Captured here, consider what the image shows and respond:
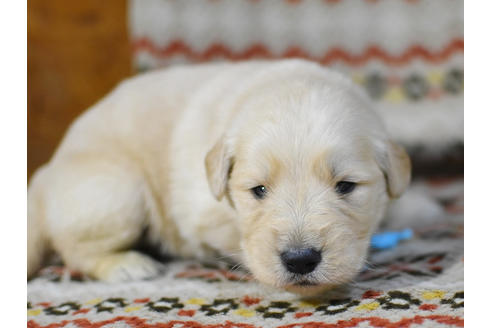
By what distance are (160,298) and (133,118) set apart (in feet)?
3.93

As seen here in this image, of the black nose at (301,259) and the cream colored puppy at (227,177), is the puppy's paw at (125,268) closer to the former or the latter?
the cream colored puppy at (227,177)

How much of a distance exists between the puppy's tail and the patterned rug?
0.27ft

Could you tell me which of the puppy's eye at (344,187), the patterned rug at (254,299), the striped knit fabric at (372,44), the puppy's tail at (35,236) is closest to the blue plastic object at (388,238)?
the patterned rug at (254,299)

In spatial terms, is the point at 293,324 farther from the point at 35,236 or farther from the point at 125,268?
the point at 35,236

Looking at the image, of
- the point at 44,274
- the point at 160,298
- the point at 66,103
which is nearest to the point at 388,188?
the point at 160,298

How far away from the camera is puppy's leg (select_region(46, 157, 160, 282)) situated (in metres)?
3.07

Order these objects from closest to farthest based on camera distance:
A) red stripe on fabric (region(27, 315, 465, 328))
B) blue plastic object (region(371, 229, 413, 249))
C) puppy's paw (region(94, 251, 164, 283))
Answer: red stripe on fabric (region(27, 315, 465, 328)) < puppy's paw (region(94, 251, 164, 283)) < blue plastic object (region(371, 229, 413, 249))

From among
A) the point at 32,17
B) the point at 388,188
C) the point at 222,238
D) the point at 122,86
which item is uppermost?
the point at 32,17

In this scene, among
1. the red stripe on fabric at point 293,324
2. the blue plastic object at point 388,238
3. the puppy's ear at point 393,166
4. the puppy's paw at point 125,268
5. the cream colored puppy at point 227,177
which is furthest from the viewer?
the blue plastic object at point 388,238

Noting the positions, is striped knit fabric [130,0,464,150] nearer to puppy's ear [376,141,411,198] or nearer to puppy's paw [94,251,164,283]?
puppy's paw [94,251,164,283]

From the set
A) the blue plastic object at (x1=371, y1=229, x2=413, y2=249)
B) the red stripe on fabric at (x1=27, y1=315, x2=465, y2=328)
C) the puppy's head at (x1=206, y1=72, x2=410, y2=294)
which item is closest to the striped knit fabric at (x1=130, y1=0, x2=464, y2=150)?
the blue plastic object at (x1=371, y1=229, x2=413, y2=249)

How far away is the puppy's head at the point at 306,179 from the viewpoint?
7.40 feet
